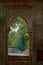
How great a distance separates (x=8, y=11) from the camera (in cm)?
1011

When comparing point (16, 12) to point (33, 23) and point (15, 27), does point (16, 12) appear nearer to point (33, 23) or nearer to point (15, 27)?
point (33, 23)

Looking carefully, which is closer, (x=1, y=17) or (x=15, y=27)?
(x=1, y=17)

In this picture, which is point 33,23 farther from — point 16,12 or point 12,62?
point 12,62

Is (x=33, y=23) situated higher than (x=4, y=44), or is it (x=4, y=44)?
(x=33, y=23)

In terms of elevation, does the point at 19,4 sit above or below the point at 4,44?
above

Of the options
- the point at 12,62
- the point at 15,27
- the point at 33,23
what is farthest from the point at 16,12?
the point at 15,27

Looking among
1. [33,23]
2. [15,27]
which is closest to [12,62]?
[33,23]

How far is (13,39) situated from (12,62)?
4702mm

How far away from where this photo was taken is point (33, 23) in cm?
1006

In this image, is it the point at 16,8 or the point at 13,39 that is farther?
the point at 13,39

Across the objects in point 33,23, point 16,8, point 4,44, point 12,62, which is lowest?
point 12,62

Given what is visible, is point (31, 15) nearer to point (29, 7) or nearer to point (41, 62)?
point (29, 7)

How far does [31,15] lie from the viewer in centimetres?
1009

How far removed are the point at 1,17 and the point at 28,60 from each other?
83.6 inches
